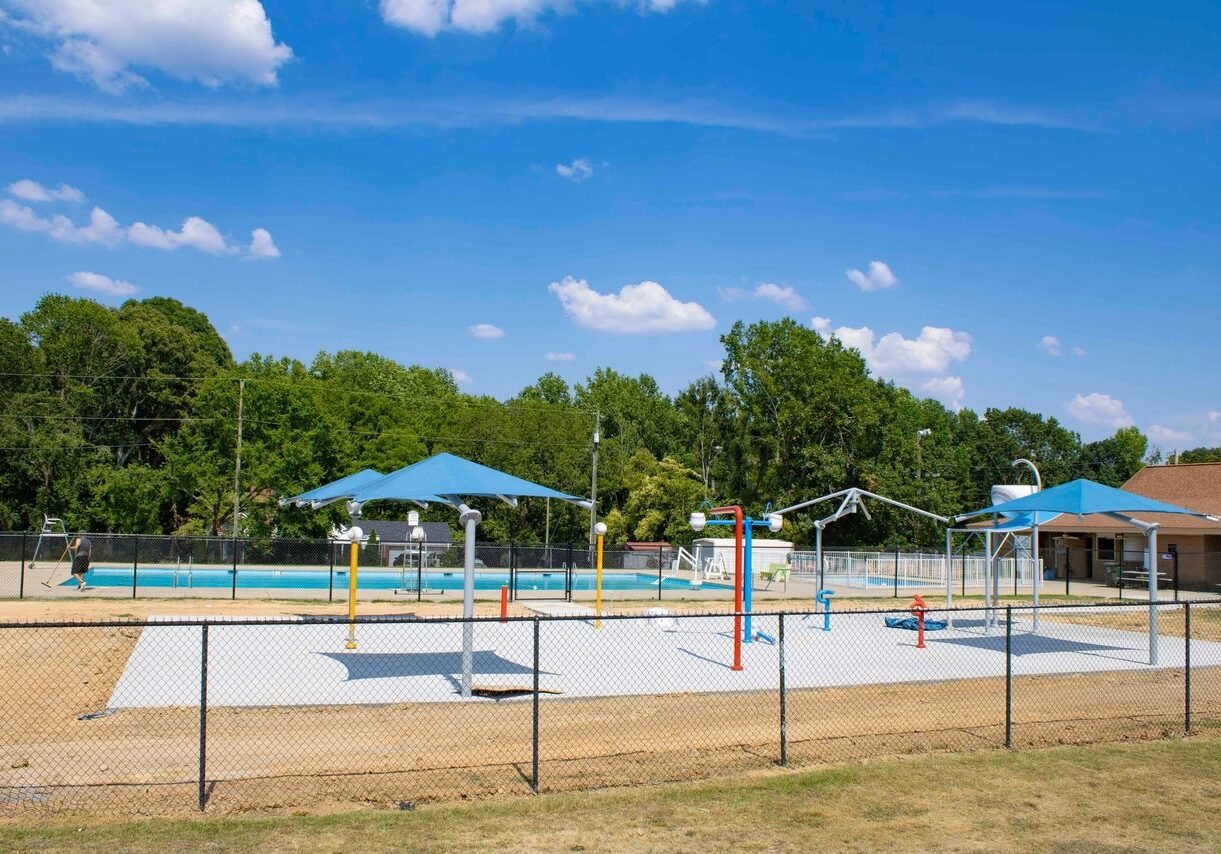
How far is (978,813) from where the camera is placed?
8438 millimetres

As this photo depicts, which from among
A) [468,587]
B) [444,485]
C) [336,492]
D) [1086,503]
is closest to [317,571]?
[336,492]

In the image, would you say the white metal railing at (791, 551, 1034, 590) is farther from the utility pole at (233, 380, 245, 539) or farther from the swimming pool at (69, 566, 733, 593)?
the utility pole at (233, 380, 245, 539)

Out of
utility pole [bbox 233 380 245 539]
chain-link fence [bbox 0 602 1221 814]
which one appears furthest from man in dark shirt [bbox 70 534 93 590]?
utility pole [bbox 233 380 245 539]

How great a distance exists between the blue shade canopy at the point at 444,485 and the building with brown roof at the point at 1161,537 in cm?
2697

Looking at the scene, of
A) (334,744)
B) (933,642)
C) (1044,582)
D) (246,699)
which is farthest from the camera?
(1044,582)

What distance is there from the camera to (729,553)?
4044cm

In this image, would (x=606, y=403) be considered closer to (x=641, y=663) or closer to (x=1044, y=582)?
(x=1044, y=582)

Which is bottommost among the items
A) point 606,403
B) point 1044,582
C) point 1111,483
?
point 1044,582

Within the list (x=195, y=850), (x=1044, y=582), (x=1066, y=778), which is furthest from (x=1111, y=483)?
(x=195, y=850)

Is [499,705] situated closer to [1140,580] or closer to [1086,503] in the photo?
[1086,503]

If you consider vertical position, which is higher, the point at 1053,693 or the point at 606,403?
the point at 606,403

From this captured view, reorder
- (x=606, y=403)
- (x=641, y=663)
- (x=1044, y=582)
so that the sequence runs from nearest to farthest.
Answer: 1. (x=641, y=663)
2. (x=1044, y=582)
3. (x=606, y=403)

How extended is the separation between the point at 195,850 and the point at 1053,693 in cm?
1208

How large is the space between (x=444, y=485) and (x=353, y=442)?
3997 centimetres
